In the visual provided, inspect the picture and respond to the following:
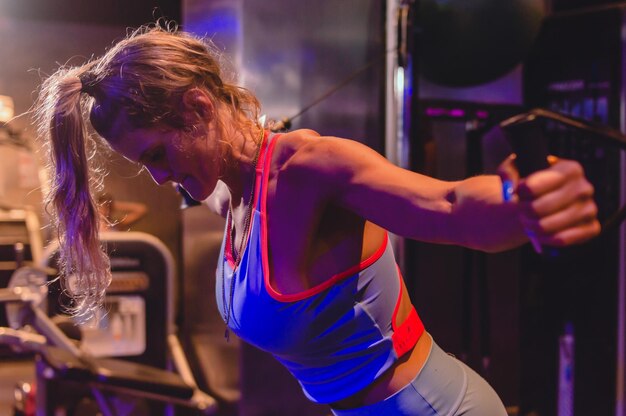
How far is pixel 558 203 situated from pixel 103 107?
3.13 ft

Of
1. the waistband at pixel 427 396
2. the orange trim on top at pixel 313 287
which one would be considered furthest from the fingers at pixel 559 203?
the waistband at pixel 427 396

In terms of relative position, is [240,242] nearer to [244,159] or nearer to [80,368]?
[244,159]

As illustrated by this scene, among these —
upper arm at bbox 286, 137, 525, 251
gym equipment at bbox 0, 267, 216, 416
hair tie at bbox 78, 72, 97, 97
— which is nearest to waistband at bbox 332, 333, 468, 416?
upper arm at bbox 286, 137, 525, 251

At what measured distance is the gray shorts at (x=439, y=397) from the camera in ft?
4.00

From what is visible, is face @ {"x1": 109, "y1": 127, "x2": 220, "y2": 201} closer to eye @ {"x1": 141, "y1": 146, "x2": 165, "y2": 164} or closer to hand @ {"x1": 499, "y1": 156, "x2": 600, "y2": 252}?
eye @ {"x1": 141, "y1": 146, "x2": 165, "y2": 164}

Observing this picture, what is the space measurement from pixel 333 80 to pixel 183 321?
→ 2.04 metres

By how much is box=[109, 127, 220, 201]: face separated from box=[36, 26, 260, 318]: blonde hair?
0.07 ft

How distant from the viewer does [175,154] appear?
4.11 ft

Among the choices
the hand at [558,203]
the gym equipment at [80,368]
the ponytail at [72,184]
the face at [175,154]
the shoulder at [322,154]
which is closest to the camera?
the hand at [558,203]

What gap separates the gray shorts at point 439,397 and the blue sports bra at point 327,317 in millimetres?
58

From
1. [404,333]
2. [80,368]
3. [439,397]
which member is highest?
[404,333]

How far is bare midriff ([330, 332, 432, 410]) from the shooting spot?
1.23 metres

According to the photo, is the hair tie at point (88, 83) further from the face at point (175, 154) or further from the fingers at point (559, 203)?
the fingers at point (559, 203)

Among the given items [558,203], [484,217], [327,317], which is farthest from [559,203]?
[327,317]
